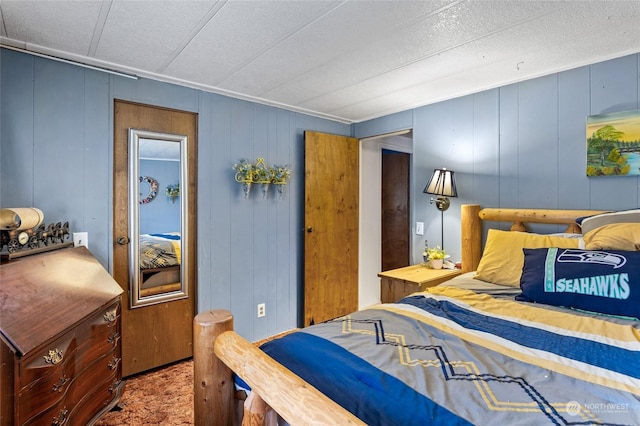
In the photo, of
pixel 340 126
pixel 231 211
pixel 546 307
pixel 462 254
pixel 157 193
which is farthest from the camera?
pixel 340 126

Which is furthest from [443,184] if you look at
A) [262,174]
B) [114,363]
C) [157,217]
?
[114,363]

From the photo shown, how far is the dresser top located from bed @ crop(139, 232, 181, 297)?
0.49m

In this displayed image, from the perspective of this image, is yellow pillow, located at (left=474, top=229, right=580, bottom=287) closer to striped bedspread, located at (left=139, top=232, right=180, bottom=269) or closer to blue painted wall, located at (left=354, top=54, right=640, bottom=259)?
blue painted wall, located at (left=354, top=54, right=640, bottom=259)

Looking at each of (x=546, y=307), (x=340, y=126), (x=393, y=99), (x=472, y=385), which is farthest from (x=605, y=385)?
(x=340, y=126)

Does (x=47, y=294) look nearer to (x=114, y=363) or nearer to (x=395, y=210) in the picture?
(x=114, y=363)

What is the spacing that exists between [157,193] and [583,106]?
3.12 meters

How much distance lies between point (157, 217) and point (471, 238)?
250 cm

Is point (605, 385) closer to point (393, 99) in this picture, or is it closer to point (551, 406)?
point (551, 406)

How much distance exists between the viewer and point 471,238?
8.56ft

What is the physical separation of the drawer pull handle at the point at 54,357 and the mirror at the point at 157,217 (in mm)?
958

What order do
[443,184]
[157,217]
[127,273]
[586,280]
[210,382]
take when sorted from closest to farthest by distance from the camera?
1. [210,382]
2. [586,280]
3. [127,273]
4. [157,217]
5. [443,184]

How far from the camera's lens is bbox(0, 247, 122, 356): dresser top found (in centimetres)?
131

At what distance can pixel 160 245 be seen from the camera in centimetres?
253

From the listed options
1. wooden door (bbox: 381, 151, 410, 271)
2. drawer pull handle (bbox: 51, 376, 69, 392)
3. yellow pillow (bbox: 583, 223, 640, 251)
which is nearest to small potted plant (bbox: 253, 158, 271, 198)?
drawer pull handle (bbox: 51, 376, 69, 392)
